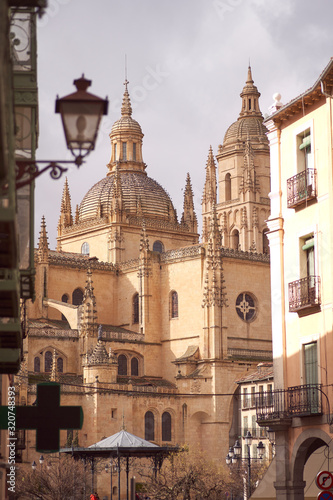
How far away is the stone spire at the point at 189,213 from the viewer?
85250mm

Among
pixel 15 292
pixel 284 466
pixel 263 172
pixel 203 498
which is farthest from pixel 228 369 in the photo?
pixel 15 292

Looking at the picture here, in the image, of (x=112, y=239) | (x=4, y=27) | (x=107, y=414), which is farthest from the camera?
(x=112, y=239)

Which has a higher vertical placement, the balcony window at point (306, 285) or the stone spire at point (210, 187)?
the stone spire at point (210, 187)

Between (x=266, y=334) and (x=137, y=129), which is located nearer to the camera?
(x=266, y=334)

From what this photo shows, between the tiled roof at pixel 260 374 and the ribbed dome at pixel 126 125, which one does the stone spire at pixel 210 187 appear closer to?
the ribbed dome at pixel 126 125

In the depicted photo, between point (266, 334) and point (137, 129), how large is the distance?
2437cm

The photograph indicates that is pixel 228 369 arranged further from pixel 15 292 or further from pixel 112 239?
pixel 15 292

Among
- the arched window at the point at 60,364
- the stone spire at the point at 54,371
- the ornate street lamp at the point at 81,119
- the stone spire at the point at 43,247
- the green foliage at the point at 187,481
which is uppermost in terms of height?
the stone spire at the point at 43,247

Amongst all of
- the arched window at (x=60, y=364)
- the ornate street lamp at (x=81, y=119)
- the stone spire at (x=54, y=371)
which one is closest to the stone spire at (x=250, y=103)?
the arched window at (x=60, y=364)

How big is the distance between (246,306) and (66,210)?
2111cm

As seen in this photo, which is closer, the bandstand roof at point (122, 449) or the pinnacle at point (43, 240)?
the bandstand roof at point (122, 449)

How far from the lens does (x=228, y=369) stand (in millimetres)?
68375

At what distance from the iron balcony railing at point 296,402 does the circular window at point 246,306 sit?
4765cm

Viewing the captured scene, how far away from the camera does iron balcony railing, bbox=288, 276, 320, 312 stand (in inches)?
907
